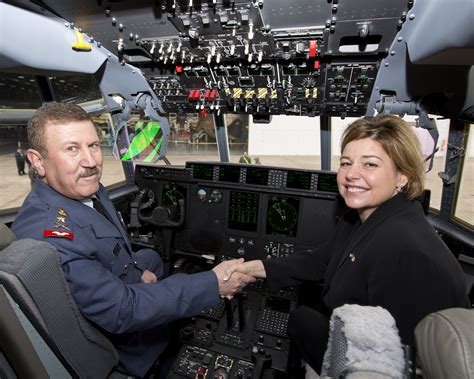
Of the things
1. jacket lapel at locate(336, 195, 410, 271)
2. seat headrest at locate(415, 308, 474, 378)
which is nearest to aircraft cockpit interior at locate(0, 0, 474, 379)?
jacket lapel at locate(336, 195, 410, 271)

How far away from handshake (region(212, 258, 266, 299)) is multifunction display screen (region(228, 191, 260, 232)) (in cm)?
90

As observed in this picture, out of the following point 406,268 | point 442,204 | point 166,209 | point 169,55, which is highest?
point 169,55

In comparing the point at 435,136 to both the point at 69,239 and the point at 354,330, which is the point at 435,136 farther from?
the point at 69,239

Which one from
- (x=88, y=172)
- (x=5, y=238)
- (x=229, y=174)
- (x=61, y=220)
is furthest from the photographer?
(x=229, y=174)

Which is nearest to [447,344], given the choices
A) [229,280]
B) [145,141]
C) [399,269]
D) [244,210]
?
[399,269]

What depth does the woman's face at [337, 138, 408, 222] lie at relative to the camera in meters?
1.13

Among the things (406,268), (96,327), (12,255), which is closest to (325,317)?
(406,268)

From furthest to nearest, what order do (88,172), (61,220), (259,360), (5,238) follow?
(259,360)
(88,172)
(61,220)
(5,238)

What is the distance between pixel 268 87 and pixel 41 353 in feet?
7.75

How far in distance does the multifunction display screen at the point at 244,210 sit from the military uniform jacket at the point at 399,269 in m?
1.24

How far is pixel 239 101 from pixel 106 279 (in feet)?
7.21

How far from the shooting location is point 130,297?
3.50ft

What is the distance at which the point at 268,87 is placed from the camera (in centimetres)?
250

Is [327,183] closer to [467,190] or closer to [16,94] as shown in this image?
[467,190]
